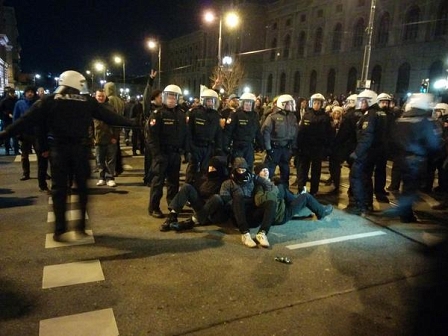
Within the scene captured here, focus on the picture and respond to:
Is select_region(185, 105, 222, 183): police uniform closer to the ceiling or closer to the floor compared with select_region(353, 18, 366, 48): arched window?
closer to the floor

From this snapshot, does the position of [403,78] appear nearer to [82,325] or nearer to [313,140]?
[313,140]

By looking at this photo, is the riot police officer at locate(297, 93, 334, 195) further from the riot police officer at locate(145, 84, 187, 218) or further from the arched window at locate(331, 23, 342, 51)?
the arched window at locate(331, 23, 342, 51)

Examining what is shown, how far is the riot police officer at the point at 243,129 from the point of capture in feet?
23.9

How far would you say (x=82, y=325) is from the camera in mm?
3244

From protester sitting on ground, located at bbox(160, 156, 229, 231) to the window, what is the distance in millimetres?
38139

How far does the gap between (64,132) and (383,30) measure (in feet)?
135

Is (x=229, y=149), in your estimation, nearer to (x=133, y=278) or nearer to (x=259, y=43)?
(x=133, y=278)

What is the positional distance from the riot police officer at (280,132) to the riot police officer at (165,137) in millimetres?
1923

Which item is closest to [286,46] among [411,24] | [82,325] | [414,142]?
[411,24]

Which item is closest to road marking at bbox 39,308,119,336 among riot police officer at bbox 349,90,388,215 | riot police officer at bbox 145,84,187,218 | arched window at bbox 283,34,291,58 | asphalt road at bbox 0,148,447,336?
Answer: asphalt road at bbox 0,148,447,336

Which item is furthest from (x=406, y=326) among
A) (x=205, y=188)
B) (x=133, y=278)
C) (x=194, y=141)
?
(x=194, y=141)

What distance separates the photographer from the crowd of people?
4734 mm

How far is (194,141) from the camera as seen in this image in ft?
22.6

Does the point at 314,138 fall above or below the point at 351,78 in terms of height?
below
